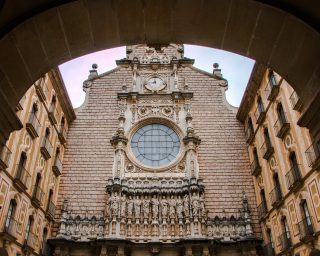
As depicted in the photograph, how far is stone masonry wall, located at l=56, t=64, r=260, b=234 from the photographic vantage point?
2091cm

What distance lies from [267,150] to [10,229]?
1359 cm

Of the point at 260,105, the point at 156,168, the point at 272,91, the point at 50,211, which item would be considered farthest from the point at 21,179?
the point at 260,105

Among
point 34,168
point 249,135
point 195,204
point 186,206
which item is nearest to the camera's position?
point 34,168

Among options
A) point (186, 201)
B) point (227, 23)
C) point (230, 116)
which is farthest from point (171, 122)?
point (227, 23)

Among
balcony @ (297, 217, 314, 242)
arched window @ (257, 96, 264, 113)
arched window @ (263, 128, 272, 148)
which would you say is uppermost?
arched window @ (257, 96, 264, 113)

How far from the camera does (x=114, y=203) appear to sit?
65.0 ft

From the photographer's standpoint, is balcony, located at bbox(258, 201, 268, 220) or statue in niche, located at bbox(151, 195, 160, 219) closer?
balcony, located at bbox(258, 201, 268, 220)

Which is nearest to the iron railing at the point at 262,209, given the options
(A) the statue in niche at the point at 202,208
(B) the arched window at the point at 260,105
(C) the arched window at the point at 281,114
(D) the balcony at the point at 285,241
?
(D) the balcony at the point at 285,241

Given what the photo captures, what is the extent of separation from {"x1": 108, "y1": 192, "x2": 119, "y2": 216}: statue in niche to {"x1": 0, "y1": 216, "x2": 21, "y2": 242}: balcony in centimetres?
570

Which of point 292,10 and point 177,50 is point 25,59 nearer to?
point 292,10

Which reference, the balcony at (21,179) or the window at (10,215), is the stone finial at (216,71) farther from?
the window at (10,215)

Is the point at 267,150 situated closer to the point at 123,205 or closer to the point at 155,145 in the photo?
the point at 155,145

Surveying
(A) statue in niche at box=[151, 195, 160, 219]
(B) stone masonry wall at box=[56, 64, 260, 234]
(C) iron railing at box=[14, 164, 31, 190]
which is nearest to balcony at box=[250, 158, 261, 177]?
(B) stone masonry wall at box=[56, 64, 260, 234]

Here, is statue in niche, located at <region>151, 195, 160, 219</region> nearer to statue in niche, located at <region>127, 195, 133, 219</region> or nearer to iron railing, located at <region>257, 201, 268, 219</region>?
statue in niche, located at <region>127, 195, 133, 219</region>
